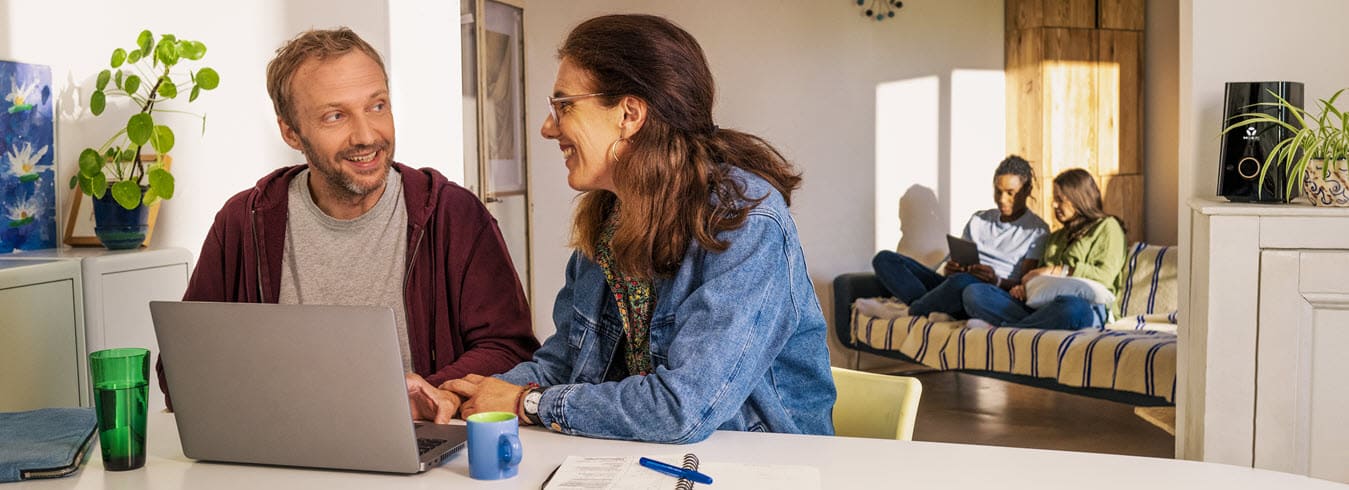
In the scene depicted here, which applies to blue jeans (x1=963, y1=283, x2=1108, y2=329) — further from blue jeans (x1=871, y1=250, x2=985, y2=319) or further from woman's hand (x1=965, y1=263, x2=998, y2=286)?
woman's hand (x1=965, y1=263, x2=998, y2=286)

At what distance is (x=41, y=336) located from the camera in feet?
8.33

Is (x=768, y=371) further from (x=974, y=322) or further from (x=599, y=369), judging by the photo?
(x=974, y=322)

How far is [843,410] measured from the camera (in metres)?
1.97

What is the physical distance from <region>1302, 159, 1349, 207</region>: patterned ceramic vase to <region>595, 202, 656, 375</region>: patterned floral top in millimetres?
1792

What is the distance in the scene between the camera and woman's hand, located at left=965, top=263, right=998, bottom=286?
6.00 meters

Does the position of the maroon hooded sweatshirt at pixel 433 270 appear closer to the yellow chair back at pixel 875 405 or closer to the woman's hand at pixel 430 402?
the woman's hand at pixel 430 402

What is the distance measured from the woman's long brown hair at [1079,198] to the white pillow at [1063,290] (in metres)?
0.32

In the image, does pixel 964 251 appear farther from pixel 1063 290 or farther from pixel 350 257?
pixel 350 257

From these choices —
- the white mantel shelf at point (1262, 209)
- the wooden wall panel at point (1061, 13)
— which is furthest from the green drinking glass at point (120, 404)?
the wooden wall panel at point (1061, 13)

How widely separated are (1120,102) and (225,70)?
4.99 metres

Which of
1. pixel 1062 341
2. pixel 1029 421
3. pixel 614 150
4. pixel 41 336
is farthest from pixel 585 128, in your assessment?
pixel 1029 421

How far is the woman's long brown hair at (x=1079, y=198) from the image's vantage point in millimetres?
5762

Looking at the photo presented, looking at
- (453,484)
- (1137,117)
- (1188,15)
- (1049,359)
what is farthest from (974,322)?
(453,484)

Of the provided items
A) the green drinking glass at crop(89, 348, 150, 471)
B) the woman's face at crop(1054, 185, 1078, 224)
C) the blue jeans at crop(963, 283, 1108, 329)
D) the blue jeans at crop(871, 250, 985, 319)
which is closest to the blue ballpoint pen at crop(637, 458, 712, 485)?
the green drinking glass at crop(89, 348, 150, 471)
